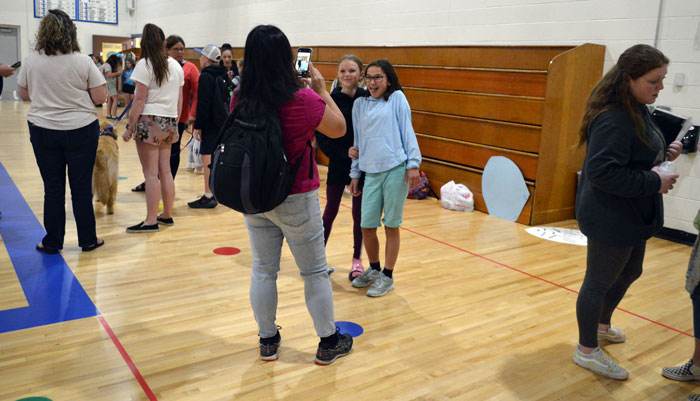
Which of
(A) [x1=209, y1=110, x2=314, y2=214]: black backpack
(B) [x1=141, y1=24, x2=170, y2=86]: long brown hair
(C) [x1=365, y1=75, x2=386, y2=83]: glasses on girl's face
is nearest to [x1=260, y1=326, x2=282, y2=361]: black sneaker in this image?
(A) [x1=209, y1=110, x2=314, y2=214]: black backpack

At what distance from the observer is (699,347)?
240 cm

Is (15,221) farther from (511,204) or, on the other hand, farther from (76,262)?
(511,204)

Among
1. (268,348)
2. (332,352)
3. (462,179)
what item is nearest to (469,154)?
(462,179)

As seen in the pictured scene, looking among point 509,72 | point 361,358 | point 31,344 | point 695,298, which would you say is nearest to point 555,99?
point 509,72

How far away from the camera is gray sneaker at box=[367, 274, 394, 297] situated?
3269 millimetres

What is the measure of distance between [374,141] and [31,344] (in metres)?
1.96

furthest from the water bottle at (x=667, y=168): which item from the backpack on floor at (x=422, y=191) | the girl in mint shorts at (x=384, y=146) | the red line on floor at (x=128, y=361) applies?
the backpack on floor at (x=422, y=191)

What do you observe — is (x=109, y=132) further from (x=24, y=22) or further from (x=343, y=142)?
(x=24, y=22)

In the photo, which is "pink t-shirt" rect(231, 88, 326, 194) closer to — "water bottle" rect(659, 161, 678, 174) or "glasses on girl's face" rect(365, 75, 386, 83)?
"glasses on girl's face" rect(365, 75, 386, 83)

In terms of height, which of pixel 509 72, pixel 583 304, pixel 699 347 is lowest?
pixel 699 347

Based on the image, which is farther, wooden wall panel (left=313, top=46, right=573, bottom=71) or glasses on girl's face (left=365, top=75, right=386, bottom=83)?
wooden wall panel (left=313, top=46, right=573, bottom=71)

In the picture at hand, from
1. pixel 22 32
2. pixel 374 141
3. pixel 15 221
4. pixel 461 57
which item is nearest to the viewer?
pixel 374 141

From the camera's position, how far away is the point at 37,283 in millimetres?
3221

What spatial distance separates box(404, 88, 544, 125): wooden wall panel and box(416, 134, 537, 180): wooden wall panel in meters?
0.31
